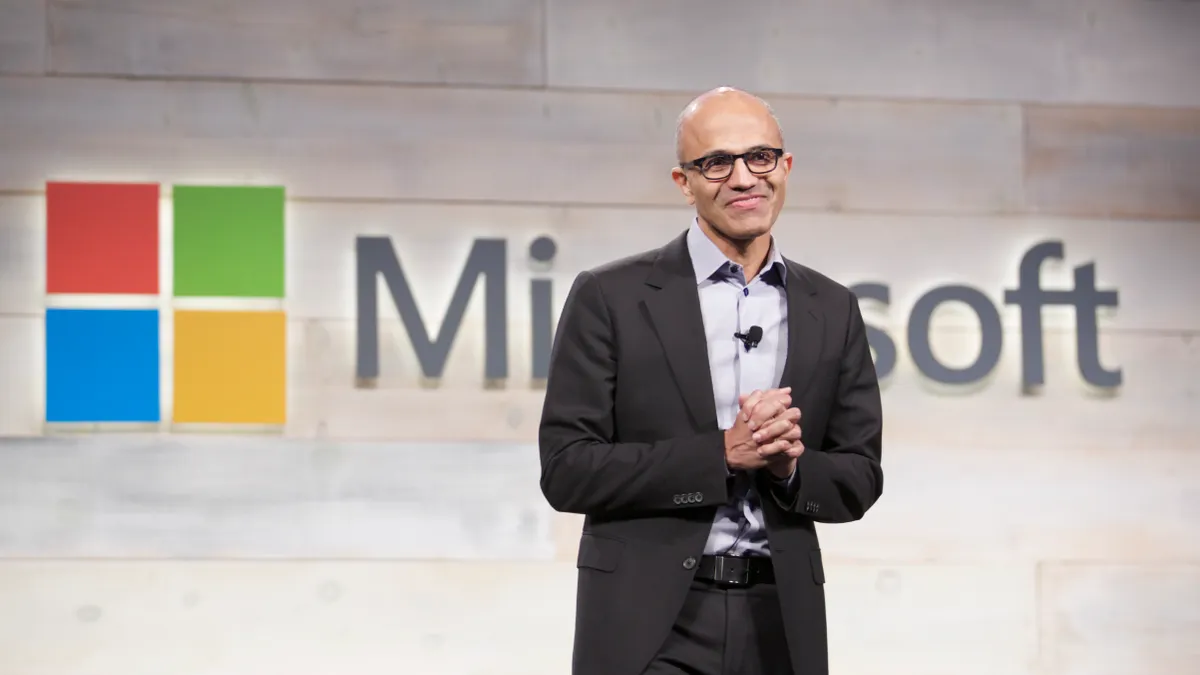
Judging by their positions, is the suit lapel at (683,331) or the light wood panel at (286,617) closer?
the suit lapel at (683,331)

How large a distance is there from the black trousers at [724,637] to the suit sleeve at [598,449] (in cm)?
14

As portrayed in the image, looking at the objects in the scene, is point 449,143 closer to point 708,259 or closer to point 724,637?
point 708,259

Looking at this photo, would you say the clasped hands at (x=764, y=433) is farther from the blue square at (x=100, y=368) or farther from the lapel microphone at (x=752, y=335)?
the blue square at (x=100, y=368)

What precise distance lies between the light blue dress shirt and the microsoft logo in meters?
1.92

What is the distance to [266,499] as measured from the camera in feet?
12.0

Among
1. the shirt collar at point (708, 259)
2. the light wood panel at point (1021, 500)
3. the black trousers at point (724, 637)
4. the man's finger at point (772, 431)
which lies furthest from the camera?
the light wood panel at point (1021, 500)

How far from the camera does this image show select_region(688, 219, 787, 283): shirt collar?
2.03 metres

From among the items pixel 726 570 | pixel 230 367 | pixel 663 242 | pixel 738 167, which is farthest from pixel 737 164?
pixel 230 367

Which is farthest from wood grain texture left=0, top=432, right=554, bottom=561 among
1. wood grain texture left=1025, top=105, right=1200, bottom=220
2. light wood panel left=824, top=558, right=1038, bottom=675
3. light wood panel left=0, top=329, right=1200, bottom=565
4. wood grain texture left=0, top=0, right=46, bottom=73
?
wood grain texture left=1025, top=105, right=1200, bottom=220

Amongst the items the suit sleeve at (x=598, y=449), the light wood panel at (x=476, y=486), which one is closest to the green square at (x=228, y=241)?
the light wood panel at (x=476, y=486)

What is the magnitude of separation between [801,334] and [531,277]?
72.3 inches

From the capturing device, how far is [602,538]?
193cm

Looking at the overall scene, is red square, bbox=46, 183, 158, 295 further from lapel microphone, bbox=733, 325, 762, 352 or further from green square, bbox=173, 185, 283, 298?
lapel microphone, bbox=733, 325, 762, 352

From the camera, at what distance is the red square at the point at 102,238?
365 centimetres
